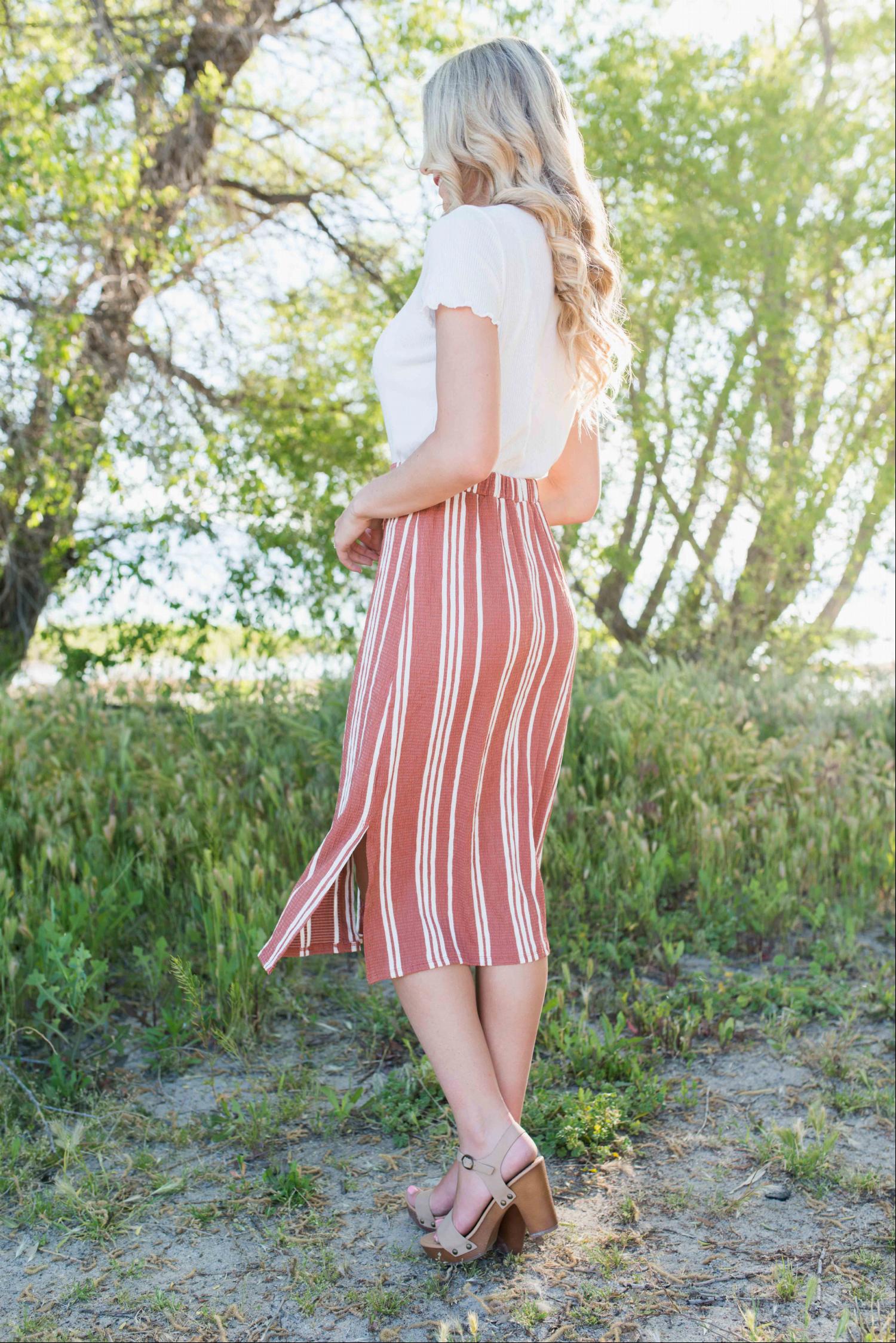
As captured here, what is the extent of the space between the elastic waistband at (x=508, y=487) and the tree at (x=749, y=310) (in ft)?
13.4

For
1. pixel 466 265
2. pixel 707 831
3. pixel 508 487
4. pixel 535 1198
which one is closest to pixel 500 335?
pixel 466 265

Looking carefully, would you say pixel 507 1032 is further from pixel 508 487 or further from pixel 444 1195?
pixel 508 487

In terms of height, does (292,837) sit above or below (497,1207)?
above

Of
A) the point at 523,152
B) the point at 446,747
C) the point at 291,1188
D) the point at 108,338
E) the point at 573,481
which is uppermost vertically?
the point at 108,338

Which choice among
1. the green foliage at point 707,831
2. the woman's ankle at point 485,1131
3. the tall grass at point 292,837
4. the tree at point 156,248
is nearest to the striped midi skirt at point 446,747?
the woman's ankle at point 485,1131

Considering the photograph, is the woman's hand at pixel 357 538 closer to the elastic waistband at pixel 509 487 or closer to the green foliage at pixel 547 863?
the elastic waistband at pixel 509 487

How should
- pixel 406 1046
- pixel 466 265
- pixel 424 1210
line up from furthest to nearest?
pixel 406 1046 < pixel 424 1210 < pixel 466 265

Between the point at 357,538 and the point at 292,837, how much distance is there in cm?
163

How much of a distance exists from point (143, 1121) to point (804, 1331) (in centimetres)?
137


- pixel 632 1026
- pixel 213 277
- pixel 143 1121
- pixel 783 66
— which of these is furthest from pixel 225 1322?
pixel 783 66

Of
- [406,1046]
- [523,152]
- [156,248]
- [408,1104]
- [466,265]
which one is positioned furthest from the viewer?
[156,248]

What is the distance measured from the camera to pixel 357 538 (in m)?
2.14

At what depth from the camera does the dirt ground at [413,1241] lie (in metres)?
1.81

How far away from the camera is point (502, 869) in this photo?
6.72 ft
